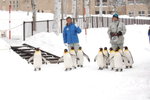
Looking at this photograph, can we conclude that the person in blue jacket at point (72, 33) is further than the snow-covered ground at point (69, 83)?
Yes

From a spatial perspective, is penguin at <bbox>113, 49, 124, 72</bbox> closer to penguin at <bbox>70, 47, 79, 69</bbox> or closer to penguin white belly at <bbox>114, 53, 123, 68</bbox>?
penguin white belly at <bbox>114, 53, 123, 68</bbox>

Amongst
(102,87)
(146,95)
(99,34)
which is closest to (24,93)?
(102,87)

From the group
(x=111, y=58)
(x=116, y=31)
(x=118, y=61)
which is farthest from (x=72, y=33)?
(x=118, y=61)

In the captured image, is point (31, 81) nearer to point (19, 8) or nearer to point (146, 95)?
point (146, 95)

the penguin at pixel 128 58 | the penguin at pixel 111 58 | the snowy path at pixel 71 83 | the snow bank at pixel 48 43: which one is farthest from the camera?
the snow bank at pixel 48 43

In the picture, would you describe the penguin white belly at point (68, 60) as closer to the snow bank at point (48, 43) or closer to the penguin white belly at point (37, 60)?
the penguin white belly at point (37, 60)

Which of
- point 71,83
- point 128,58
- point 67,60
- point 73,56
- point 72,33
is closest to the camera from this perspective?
point 71,83

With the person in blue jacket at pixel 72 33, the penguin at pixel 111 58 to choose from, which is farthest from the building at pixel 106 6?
the penguin at pixel 111 58

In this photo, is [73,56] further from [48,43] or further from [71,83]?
[48,43]

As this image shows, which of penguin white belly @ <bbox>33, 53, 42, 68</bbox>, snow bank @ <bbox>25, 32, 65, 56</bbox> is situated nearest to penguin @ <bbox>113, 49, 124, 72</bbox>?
penguin white belly @ <bbox>33, 53, 42, 68</bbox>

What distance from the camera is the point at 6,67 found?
15.7m

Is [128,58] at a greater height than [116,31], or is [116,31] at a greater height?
[116,31]

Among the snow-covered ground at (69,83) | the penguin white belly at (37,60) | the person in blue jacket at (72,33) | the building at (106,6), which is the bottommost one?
the snow-covered ground at (69,83)

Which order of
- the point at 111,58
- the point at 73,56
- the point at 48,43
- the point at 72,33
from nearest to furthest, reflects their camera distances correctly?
the point at 111,58 → the point at 73,56 → the point at 72,33 → the point at 48,43
